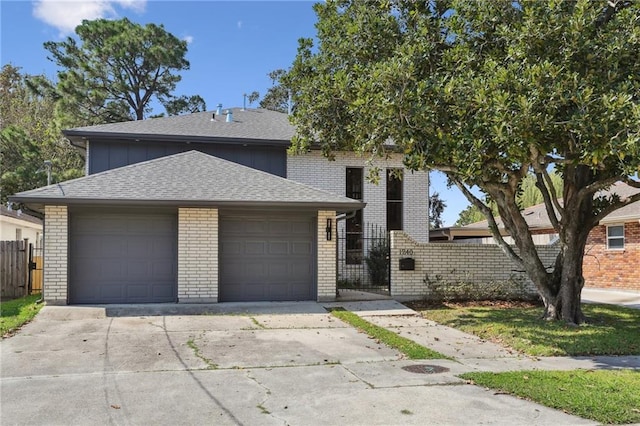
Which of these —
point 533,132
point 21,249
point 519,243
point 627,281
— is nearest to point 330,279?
point 519,243

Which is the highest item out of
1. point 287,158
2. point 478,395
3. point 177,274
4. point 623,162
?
point 287,158

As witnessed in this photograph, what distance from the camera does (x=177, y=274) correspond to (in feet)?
40.7

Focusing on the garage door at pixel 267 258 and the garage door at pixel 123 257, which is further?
the garage door at pixel 267 258

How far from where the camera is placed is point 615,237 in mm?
18672

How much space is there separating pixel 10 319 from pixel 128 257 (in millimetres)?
2662

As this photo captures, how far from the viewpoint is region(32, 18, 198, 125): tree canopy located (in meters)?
27.6

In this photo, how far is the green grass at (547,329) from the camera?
8.70 metres

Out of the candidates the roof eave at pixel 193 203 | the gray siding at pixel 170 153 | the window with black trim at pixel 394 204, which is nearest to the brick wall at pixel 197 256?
the roof eave at pixel 193 203

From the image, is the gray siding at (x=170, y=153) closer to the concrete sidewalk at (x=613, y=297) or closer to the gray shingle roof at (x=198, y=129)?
the gray shingle roof at (x=198, y=129)

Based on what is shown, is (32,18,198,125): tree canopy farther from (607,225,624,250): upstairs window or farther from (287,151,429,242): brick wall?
(607,225,624,250): upstairs window

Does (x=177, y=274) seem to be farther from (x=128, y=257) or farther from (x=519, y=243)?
Result: (x=519, y=243)

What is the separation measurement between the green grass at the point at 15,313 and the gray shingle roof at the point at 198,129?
527 cm

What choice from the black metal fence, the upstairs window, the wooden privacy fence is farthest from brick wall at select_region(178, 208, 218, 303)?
the upstairs window

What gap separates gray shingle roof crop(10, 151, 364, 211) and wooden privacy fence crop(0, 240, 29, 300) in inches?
145
